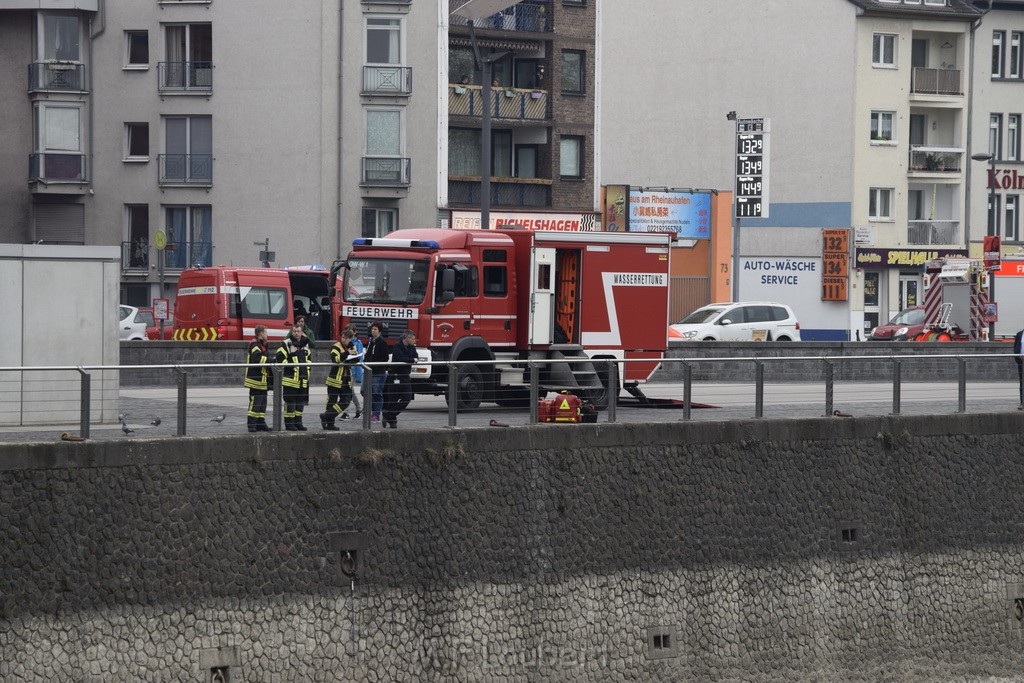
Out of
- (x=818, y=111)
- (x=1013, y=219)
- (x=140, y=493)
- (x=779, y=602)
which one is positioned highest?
(x=818, y=111)

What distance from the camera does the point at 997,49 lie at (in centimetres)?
6431

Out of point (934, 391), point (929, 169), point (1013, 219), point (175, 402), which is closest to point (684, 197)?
point (929, 169)

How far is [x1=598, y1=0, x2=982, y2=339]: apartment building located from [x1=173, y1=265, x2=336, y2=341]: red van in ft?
83.1

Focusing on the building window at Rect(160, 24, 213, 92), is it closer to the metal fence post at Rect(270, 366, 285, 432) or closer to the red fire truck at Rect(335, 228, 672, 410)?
the red fire truck at Rect(335, 228, 672, 410)

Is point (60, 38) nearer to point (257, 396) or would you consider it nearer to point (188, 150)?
point (188, 150)

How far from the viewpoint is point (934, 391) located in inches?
880

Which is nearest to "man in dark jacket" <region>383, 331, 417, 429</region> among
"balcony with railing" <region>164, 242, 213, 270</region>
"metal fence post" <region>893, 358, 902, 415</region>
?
"metal fence post" <region>893, 358, 902, 415</region>

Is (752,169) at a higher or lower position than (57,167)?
higher

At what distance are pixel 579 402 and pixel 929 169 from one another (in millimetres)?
47404

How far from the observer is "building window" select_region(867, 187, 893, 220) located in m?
61.8

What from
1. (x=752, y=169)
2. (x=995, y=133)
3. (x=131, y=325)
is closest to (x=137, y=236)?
(x=131, y=325)

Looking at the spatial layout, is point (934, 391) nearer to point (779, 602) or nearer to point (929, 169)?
point (779, 602)

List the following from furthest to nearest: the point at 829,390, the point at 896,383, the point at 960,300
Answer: the point at 960,300 < the point at 896,383 < the point at 829,390

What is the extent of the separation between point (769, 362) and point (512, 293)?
5.81m
